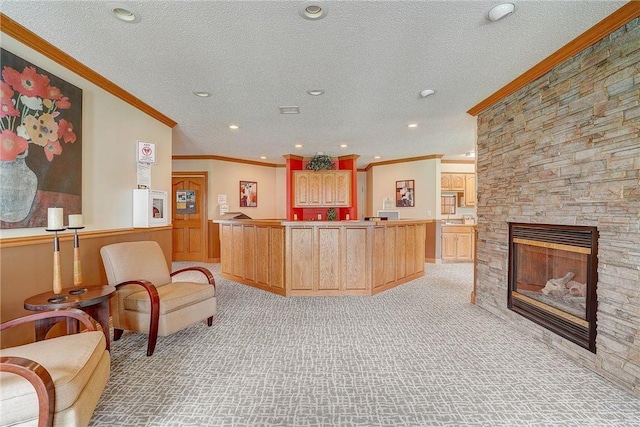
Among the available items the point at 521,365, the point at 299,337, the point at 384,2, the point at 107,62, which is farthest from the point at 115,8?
the point at 521,365

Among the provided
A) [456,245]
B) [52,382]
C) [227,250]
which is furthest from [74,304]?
[456,245]

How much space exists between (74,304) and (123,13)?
6.84 feet

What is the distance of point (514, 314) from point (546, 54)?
2639 mm

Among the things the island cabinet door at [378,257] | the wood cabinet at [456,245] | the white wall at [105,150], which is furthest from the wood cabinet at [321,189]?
the white wall at [105,150]

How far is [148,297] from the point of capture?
2771 mm

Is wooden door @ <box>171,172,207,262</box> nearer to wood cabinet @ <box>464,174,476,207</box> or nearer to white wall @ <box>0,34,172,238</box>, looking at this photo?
white wall @ <box>0,34,172,238</box>

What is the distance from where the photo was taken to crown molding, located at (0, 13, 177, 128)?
2254mm

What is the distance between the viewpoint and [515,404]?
1.97 metres

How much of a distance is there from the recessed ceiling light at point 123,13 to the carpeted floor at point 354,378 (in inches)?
105

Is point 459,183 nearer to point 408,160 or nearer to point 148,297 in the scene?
point 408,160

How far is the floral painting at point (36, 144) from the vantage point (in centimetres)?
224

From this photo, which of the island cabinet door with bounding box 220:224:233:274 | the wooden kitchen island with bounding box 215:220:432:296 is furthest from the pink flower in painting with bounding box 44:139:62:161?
the island cabinet door with bounding box 220:224:233:274

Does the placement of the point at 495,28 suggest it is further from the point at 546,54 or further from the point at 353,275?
the point at 353,275

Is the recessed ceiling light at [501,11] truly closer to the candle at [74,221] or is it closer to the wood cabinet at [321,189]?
the candle at [74,221]
